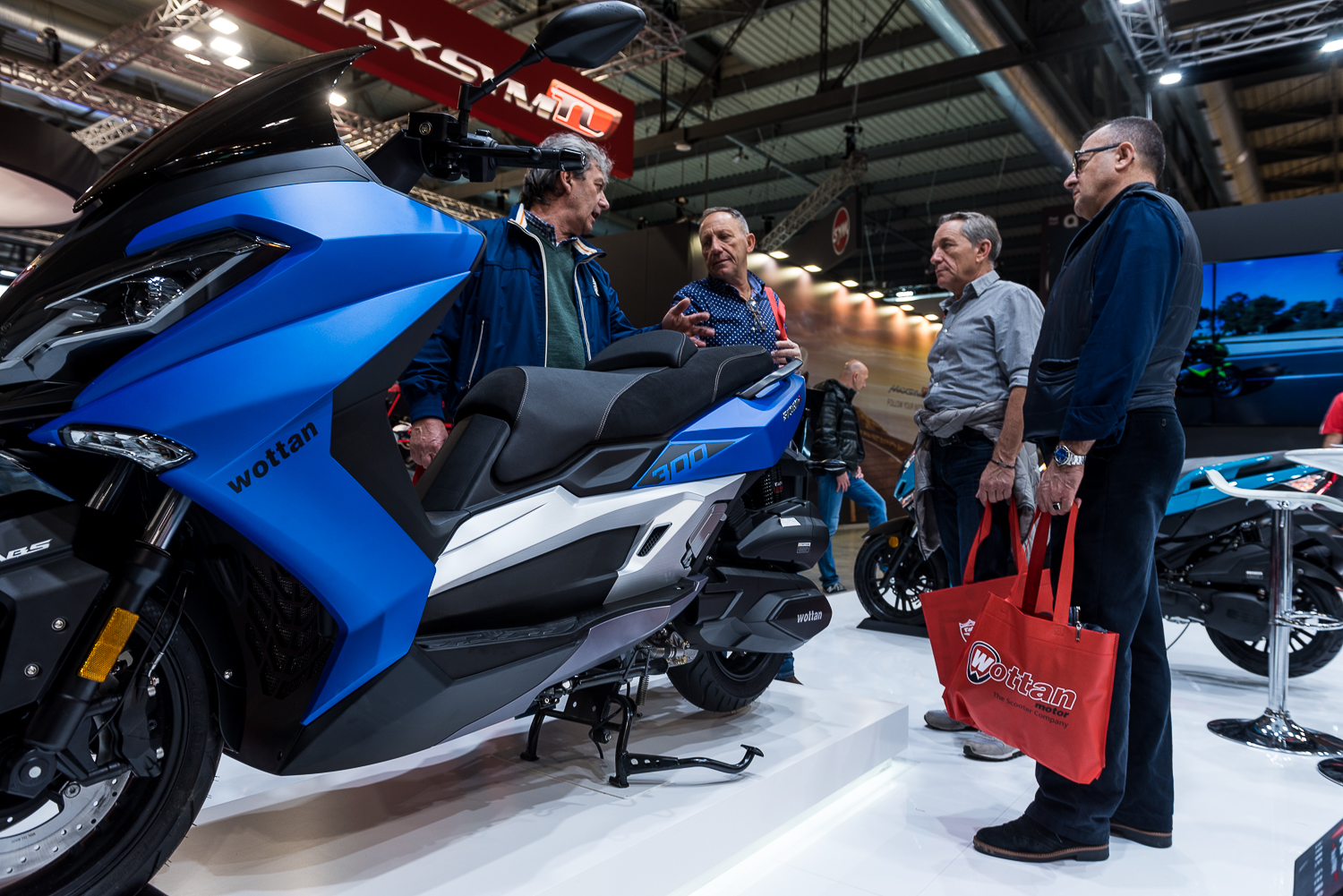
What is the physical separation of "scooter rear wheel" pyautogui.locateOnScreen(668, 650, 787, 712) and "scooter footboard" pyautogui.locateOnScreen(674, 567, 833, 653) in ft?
0.35

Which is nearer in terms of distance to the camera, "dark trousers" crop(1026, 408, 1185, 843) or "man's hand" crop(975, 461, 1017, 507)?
"dark trousers" crop(1026, 408, 1185, 843)

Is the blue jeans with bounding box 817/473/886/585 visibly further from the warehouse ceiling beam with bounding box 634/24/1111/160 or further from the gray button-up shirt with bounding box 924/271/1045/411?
the warehouse ceiling beam with bounding box 634/24/1111/160

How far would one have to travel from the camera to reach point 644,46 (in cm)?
700

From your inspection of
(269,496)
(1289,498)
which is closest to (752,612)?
(269,496)

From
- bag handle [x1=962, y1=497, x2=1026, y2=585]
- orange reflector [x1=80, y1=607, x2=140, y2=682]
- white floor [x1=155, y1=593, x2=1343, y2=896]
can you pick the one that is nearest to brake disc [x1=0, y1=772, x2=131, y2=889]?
orange reflector [x1=80, y1=607, x2=140, y2=682]

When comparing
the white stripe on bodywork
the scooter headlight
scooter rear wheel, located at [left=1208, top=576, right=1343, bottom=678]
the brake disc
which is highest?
the scooter headlight

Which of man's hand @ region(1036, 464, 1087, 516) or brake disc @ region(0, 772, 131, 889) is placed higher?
man's hand @ region(1036, 464, 1087, 516)

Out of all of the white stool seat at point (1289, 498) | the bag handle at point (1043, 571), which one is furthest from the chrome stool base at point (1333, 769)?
the bag handle at point (1043, 571)

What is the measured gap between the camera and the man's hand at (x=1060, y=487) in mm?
1741

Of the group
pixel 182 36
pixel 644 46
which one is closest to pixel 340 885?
pixel 644 46

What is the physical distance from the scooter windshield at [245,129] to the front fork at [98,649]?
366mm

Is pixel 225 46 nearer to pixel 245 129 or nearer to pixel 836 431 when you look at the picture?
pixel 836 431

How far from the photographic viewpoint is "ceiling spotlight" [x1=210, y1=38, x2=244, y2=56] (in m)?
6.95

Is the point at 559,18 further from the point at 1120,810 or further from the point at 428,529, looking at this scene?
the point at 1120,810
